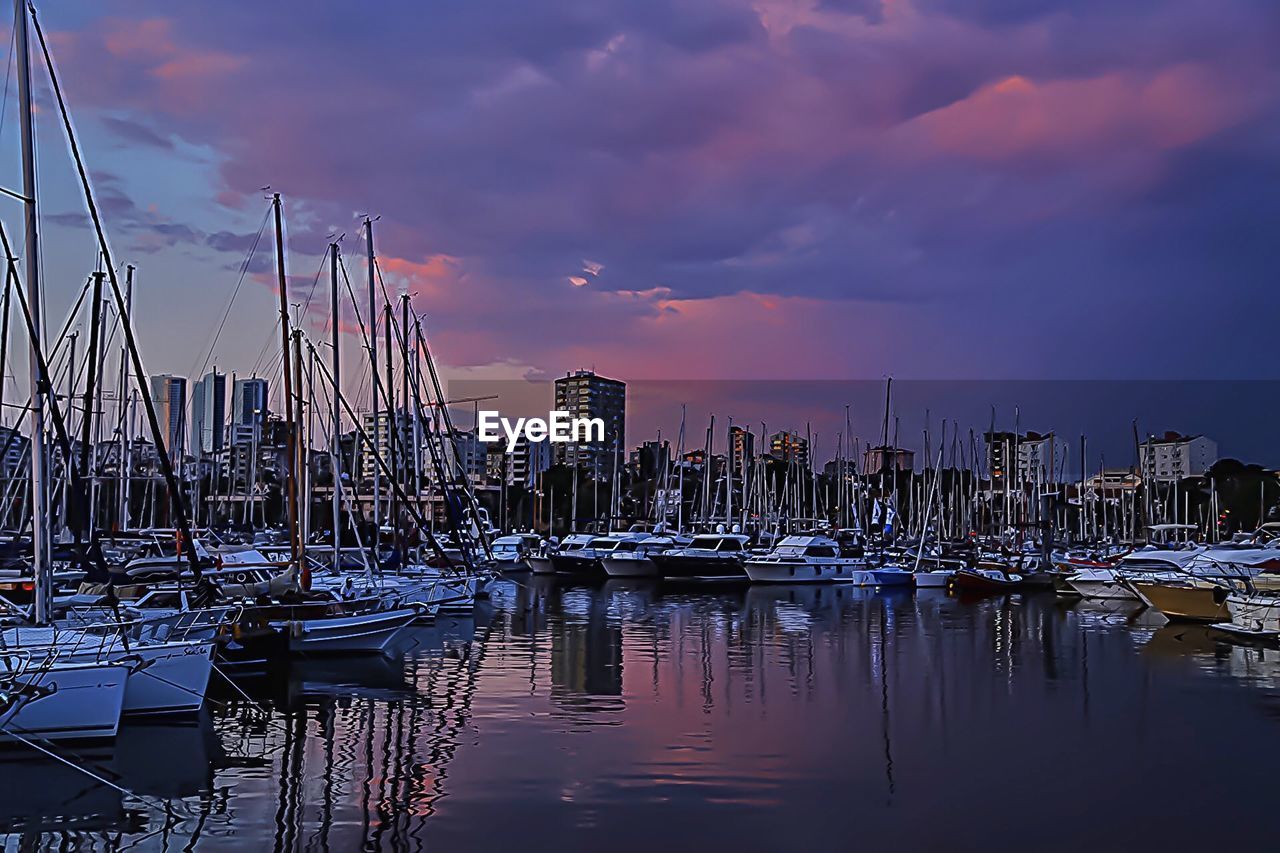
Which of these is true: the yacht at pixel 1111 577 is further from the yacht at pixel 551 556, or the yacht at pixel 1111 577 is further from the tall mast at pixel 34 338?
the tall mast at pixel 34 338

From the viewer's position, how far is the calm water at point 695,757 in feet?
46.3

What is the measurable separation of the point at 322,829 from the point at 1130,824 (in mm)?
9705

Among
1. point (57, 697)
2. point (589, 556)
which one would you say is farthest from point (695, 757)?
point (589, 556)

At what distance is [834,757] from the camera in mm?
18406

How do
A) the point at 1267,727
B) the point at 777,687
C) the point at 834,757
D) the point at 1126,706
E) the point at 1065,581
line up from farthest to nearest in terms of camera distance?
the point at 1065,581 → the point at 777,687 → the point at 1126,706 → the point at 1267,727 → the point at 834,757

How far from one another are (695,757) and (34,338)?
40.0ft

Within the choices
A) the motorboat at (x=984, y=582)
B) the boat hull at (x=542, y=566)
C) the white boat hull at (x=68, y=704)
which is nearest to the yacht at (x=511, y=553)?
the boat hull at (x=542, y=566)

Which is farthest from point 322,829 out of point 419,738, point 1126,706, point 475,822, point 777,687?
point 1126,706

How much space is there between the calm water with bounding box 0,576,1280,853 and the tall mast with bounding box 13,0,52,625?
2898 millimetres

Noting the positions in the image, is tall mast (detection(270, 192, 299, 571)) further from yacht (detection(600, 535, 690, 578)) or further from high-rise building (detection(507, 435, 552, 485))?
high-rise building (detection(507, 435, 552, 485))

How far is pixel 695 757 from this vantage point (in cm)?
1819

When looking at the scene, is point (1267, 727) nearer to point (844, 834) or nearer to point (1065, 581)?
point (844, 834)

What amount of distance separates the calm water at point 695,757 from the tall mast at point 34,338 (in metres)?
2.90

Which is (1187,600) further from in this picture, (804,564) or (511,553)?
(511,553)
